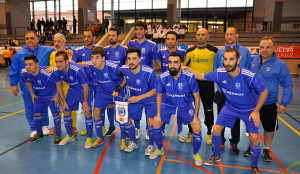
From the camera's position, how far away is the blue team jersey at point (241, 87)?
357cm

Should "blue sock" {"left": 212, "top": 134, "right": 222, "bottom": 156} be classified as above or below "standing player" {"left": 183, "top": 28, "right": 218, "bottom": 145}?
below

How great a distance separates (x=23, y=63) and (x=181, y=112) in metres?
4.08

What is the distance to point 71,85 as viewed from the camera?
495cm

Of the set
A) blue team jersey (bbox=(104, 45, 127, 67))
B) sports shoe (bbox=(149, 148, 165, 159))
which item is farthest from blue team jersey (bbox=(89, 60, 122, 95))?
sports shoe (bbox=(149, 148, 165, 159))

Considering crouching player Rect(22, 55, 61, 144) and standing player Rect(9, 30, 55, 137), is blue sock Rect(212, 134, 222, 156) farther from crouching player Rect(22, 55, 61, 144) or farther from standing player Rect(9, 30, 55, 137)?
standing player Rect(9, 30, 55, 137)

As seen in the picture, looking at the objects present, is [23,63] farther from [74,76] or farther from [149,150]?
[149,150]

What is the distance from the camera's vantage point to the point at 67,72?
188 inches

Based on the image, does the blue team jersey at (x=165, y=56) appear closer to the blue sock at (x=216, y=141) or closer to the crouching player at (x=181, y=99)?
the crouching player at (x=181, y=99)

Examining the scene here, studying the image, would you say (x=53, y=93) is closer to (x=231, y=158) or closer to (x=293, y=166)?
(x=231, y=158)

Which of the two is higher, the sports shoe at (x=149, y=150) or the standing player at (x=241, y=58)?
the standing player at (x=241, y=58)

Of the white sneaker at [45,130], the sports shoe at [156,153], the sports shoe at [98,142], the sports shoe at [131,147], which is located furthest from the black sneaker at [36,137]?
the sports shoe at [156,153]

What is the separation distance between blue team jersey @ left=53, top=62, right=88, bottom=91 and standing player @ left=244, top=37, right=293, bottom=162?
364 centimetres

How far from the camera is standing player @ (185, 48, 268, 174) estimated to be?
358 centimetres

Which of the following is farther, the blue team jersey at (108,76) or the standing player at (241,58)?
the blue team jersey at (108,76)
